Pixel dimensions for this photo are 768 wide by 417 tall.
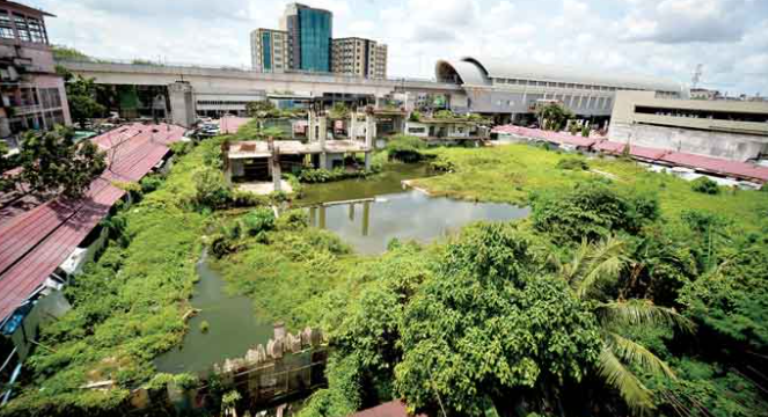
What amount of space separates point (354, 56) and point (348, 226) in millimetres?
82592

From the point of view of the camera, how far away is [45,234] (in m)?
12.1

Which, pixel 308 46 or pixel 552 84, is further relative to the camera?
pixel 308 46

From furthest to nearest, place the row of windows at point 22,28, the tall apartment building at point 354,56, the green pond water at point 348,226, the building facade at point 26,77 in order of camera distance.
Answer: the tall apartment building at point 354,56 → the row of windows at point 22,28 → the building facade at point 26,77 → the green pond water at point 348,226

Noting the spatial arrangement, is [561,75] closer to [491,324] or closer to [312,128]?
[312,128]

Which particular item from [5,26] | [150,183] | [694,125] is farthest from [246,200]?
[694,125]

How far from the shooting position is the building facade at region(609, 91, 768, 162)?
3228 cm

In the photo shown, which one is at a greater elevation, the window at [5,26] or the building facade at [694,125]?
the window at [5,26]

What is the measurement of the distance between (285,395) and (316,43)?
313 ft

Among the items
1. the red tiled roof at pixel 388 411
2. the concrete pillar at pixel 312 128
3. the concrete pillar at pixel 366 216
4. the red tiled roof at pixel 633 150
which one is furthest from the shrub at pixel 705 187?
the red tiled roof at pixel 388 411

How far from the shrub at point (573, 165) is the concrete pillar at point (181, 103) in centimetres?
3836

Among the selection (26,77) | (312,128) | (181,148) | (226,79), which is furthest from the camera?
Result: (226,79)

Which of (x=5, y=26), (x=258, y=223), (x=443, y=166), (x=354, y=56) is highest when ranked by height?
(x=354, y=56)

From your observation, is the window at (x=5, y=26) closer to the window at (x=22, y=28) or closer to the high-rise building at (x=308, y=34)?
the window at (x=22, y=28)

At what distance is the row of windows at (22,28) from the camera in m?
25.7
